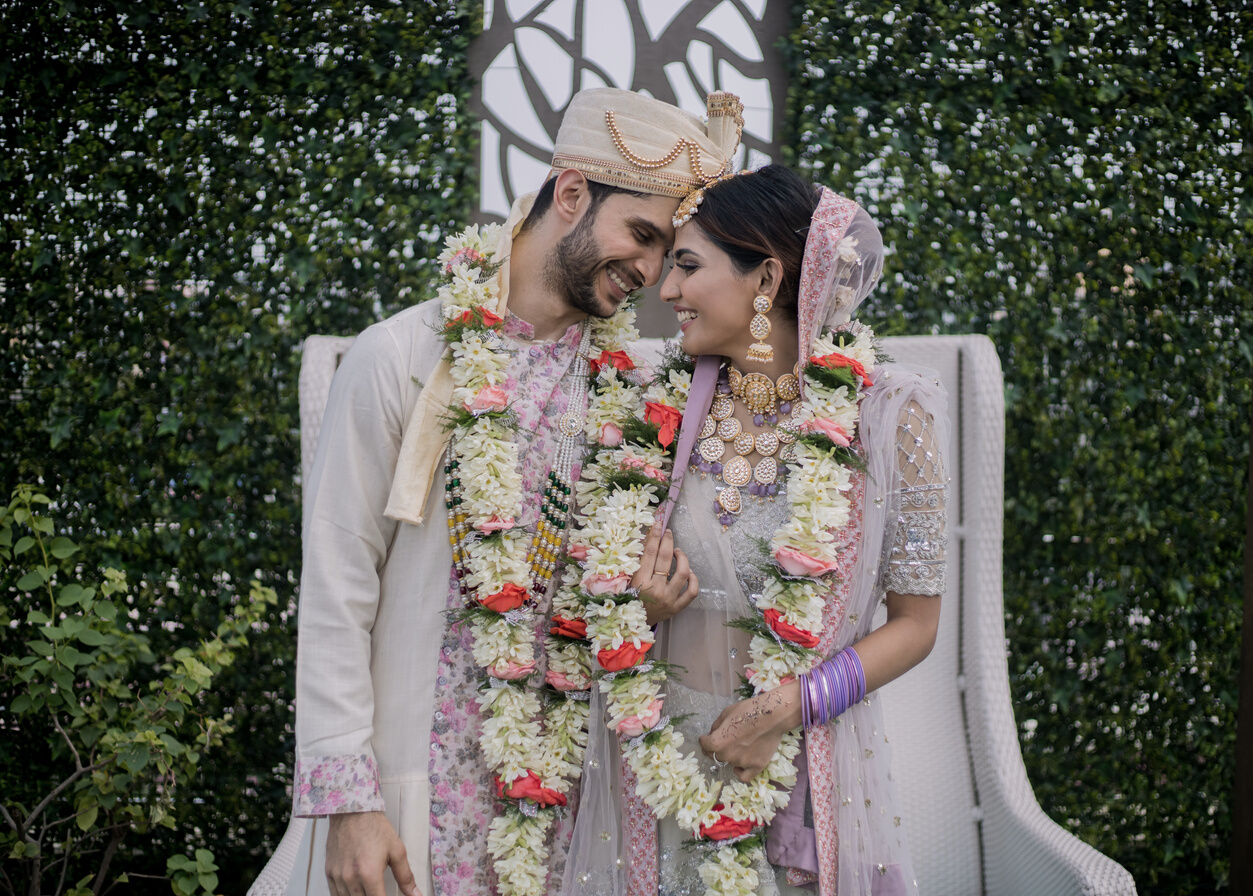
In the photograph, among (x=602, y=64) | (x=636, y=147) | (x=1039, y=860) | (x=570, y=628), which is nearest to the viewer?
(x=570, y=628)

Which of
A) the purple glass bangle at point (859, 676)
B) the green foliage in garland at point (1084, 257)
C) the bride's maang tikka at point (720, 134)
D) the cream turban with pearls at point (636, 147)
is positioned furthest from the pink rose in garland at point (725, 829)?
the green foliage in garland at point (1084, 257)

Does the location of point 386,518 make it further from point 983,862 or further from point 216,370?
point 983,862

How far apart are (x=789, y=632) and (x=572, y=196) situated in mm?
1008

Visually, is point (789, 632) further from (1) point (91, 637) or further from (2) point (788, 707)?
(1) point (91, 637)

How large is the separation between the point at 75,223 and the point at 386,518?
7.20 ft

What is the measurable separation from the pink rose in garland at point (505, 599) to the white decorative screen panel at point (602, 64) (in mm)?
2016

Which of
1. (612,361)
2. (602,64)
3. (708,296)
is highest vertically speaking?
(602,64)

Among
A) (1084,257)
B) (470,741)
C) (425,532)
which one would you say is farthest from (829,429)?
(1084,257)

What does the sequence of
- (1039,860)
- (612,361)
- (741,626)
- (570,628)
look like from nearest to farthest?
(741,626)
(570,628)
(612,361)
(1039,860)

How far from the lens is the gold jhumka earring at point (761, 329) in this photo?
6.27ft

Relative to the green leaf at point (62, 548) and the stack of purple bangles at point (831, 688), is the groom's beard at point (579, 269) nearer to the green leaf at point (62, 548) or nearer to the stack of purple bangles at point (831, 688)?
the stack of purple bangles at point (831, 688)

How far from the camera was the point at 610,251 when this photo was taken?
80.4 inches

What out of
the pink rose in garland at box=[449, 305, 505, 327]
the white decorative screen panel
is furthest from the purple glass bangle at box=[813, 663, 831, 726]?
the white decorative screen panel

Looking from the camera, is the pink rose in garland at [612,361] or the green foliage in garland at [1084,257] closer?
the pink rose in garland at [612,361]
